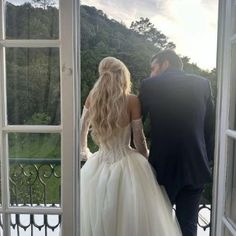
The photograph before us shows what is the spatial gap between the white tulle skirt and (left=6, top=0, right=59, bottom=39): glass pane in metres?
0.93

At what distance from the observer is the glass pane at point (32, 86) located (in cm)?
130

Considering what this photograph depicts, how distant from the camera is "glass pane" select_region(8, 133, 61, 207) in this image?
4.37ft

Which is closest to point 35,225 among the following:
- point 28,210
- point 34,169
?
point 28,210

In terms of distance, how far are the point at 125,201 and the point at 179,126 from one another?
53cm

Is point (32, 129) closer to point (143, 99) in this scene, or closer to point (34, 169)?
point (34, 169)

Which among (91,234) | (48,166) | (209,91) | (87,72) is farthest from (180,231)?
(87,72)

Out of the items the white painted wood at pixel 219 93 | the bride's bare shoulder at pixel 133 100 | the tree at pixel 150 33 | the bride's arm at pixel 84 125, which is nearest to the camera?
the white painted wood at pixel 219 93

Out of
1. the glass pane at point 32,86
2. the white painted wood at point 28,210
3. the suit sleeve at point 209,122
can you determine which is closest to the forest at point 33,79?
the glass pane at point 32,86

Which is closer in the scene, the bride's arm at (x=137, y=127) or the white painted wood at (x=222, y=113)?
the white painted wood at (x=222, y=113)

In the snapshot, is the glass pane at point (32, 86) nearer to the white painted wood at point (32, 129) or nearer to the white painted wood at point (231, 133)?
the white painted wood at point (32, 129)

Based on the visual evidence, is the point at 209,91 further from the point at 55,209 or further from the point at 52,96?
the point at 55,209

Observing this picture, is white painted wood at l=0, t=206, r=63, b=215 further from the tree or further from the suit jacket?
the tree

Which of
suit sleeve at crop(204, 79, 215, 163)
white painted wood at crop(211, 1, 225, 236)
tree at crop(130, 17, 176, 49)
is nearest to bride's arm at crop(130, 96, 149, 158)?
suit sleeve at crop(204, 79, 215, 163)

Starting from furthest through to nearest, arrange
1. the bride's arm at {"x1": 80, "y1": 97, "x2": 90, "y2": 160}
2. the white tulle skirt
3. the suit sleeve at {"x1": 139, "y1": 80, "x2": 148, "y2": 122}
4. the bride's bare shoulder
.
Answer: the bride's arm at {"x1": 80, "y1": 97, "x2": 90, "y2": 160}
the bride's bare shoulder
the suit sleeve at {"x1": 139, "y1": 80, "x2": 148, "y2": 122}
the white tulle skirt
